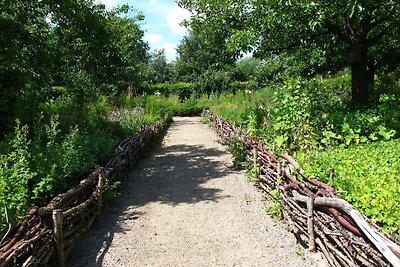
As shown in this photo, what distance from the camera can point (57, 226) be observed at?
4059mm

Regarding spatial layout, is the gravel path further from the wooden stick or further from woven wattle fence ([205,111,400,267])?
woven wattle fence ([205,111,400,267])

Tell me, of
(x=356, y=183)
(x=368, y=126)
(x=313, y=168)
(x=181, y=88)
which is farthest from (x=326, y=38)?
(x=181, y=88)

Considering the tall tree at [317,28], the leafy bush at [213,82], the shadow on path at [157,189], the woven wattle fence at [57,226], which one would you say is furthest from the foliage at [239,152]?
the leafy bush at [213,82]

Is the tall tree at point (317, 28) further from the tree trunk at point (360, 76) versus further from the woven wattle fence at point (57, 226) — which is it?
the woven wattle fence at point (57, 226)

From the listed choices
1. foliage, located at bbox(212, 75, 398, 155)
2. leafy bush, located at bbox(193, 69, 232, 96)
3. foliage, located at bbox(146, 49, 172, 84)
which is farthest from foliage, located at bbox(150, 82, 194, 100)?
foliage, located at bbox(212, 75, 398, 155)

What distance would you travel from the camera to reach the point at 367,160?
5.00 m

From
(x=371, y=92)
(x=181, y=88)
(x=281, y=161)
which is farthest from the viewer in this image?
(x=181, y=88)

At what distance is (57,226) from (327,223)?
9.34 ft

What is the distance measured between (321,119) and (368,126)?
33.6 inches

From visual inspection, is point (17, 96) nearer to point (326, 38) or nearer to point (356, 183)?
point (356, 183)

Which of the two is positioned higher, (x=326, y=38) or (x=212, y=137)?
(x=326, y=38)

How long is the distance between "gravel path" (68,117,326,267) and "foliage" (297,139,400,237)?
2.97 ft

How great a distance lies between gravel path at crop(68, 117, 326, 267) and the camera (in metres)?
4.47

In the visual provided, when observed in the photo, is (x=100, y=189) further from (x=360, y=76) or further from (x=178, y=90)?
(x=178, y=90)
